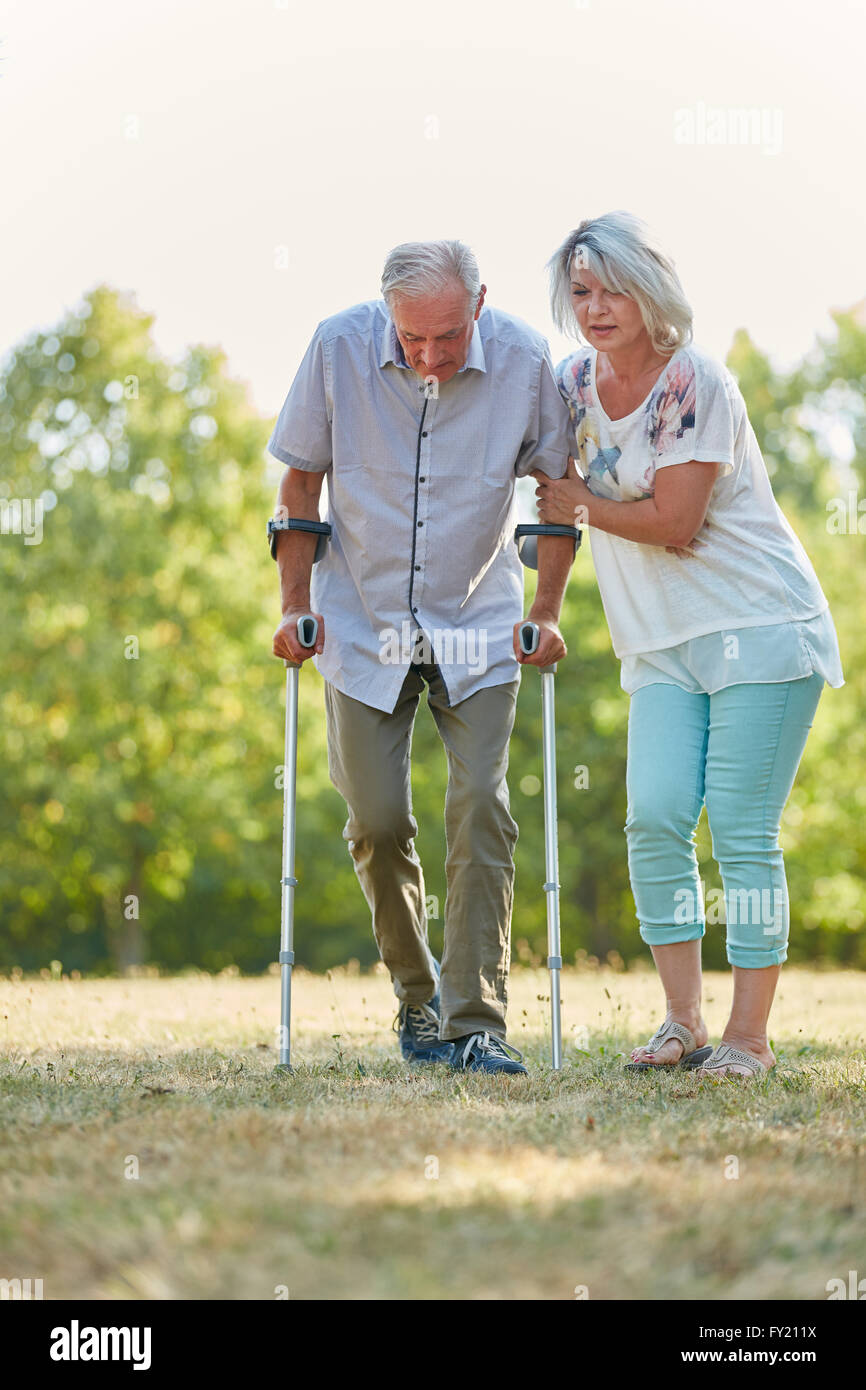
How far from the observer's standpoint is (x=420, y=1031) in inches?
174

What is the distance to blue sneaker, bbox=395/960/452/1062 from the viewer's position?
170 inches

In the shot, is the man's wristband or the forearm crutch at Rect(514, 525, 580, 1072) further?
the man's wristband

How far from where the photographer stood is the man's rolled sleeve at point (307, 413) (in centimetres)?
423

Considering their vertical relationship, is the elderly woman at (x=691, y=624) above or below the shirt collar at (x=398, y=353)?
below

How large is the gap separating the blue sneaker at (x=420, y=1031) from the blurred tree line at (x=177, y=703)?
46.6 ft

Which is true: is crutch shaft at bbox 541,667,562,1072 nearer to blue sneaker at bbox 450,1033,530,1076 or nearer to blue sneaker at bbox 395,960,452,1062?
blue sneaker at bbox 450,1033,530,1076

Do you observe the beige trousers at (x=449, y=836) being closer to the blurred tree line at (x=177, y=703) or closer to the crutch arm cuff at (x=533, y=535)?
the crutch arm cuff at (x=533, y=535)

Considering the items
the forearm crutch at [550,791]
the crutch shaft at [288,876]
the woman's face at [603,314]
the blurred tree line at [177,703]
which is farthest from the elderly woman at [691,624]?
the blurred tree line at [177,703]

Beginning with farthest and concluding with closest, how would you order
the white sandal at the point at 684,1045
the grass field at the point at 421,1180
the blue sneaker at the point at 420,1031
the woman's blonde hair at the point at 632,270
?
the blue sneaker at the point at 420,1031 → the white sandal at the point at 684,1045 → the woman's blonde hair at the point at 632,270 → the grass field at the point at 421,1180

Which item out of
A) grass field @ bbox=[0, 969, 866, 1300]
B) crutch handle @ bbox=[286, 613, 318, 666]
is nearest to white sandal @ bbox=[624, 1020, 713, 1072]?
grass field @ bbox=[0, 969, 866, 1300]

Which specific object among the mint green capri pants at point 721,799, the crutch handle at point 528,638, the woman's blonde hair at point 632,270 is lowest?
the mint green capri pants at point 721,799

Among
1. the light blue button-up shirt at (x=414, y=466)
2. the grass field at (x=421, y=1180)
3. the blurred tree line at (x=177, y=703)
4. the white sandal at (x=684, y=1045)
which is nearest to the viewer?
the grass field at (x=421, y=1180)

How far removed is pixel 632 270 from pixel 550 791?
153cm

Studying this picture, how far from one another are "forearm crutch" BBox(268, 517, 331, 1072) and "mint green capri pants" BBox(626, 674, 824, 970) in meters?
1.02
